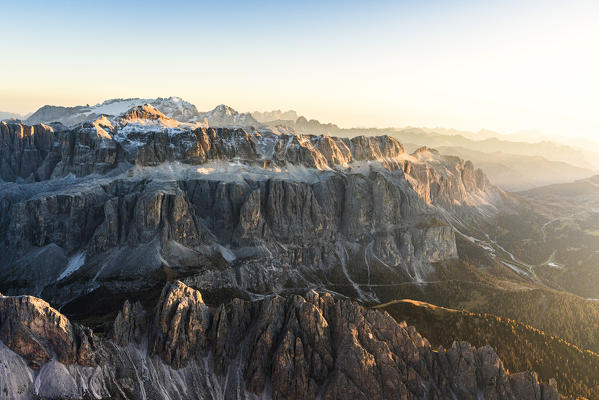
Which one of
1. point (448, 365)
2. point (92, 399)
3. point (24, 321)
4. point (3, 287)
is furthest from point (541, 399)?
point (3, 287)

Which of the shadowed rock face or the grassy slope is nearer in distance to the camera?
the shadowed rock face

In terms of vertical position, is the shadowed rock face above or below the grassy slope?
above

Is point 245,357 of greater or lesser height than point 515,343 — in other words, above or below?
above

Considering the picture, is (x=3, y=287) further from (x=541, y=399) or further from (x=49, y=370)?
(x=541, y=399)

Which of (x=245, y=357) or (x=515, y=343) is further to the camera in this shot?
(x=515, y=343)

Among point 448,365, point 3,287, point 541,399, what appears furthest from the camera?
point 3,287

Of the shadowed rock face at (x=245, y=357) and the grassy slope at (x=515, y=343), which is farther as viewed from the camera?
the grassy slope at (x=515, y=343)

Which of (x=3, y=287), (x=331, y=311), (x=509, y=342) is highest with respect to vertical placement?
(x=331, y=311)

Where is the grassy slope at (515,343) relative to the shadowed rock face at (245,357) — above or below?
below
